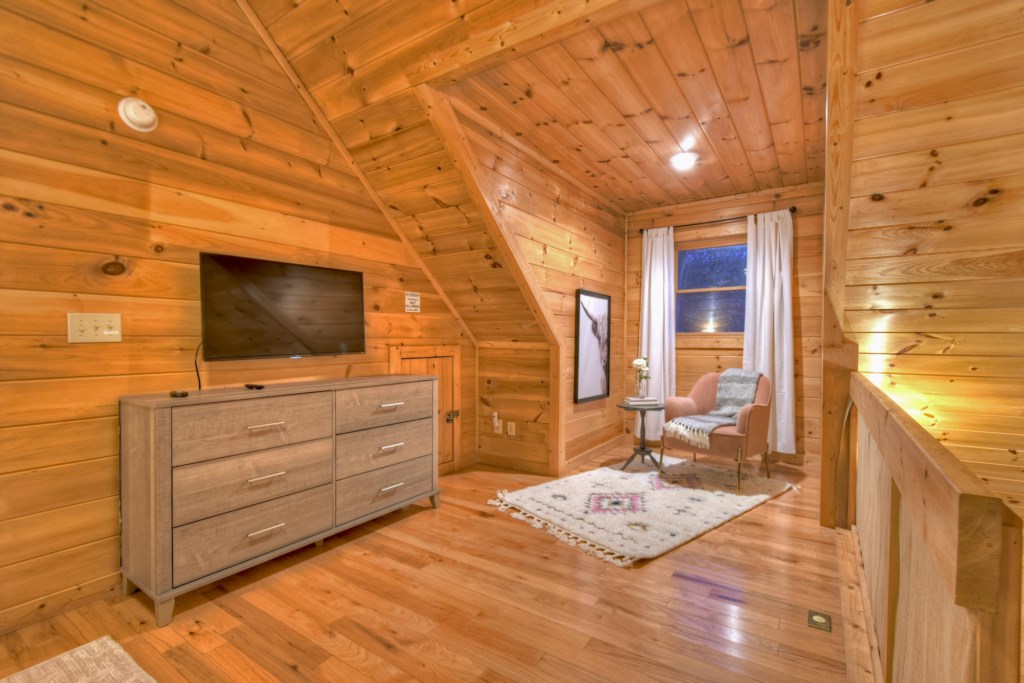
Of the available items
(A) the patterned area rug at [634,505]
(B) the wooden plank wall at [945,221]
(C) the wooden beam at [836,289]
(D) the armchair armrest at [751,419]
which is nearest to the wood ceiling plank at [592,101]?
(C) the wooden beam at [836,289]

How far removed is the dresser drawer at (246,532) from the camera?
6.24 ft

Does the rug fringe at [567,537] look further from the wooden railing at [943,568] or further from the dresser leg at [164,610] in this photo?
the dresser leg at [164,610]

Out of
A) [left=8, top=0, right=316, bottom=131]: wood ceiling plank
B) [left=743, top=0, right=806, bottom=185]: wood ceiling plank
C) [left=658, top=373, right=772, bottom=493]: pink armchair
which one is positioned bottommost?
[left=658, top=373, right=772, bottom=493]: pink armchair

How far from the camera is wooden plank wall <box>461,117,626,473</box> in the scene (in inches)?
123

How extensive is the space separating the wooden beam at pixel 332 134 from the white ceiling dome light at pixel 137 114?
2.30ft

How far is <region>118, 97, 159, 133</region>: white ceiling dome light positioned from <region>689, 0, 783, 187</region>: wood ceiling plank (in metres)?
2.33

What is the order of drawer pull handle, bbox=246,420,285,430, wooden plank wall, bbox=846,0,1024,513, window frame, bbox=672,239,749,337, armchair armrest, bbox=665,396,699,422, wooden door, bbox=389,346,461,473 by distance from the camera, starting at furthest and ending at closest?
window frame, bbox=672,239,749,337, armchair armrest, bbox=665,396,699,422, wooden door, bbox=389,346,461,473, drawer pull handle, bbox=246,420,285,430, wooden plank wall, bbox=846,0,1024,513

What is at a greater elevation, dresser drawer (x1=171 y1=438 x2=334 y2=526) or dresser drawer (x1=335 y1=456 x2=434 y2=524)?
dresser drawer (x1=171 y1=438 x2=334 y2=526)

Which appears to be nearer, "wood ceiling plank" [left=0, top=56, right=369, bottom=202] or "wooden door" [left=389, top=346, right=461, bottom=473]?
"wood ceiling plank" [left=0, top=56, right=369, bottom=202]

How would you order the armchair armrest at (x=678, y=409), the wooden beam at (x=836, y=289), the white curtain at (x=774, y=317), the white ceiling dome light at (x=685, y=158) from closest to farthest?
the wooden beam at (x=836, y=289) → the white ceiling dome light at (x=685, y=158) → the armchair armrest at (x=678, y=409) → the white curtain at (x=774, y=317)

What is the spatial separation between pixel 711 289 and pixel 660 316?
576 mm

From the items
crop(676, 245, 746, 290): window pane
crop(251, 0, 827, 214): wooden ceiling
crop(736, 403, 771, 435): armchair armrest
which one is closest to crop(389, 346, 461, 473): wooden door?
crop(251, 0, 827, 214): wooden ceiling

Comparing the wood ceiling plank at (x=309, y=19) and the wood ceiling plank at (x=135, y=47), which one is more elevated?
the wood ceiling plank at (x=309, y=19)

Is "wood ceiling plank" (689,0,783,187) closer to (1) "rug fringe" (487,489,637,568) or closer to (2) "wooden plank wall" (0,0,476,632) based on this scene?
(2) "wooden plank wall" (0,0,476,632)
